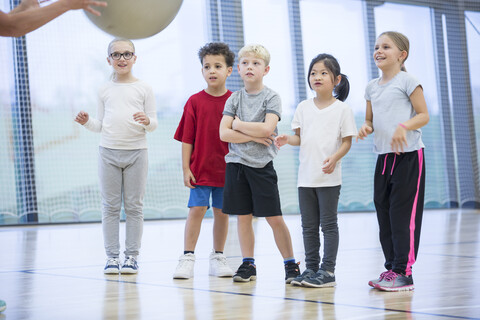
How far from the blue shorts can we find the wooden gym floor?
0.82 ft

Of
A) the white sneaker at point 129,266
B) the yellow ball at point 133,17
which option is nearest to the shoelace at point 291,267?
the white sneaker at point 129,266

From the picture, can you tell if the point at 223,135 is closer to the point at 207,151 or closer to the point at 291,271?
the point at 207,151

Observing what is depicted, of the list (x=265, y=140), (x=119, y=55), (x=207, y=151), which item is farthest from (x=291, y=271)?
(x=119, y=55)

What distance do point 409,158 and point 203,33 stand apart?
13.7 ft

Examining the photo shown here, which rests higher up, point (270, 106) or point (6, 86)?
point (6, 86)

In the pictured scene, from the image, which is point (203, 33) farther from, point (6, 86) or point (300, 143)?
point (300, 143)

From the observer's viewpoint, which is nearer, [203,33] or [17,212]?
[17,212]

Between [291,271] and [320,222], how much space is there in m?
0.18

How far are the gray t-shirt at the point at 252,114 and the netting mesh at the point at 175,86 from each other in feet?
10.4

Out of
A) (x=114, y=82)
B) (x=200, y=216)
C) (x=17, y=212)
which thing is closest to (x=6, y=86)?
(x=17, y=212)

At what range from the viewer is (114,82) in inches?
94.4

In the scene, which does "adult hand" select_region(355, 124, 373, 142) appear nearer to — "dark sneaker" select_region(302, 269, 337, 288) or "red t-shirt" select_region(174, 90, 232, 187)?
"dark sneaker" select_region(302, 269, 337, 288)

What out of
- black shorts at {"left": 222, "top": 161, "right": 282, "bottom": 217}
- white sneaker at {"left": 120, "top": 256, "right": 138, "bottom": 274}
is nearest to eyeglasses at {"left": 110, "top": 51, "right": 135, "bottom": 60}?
black shorts at {"left": 222, "top": 161, "right": 282, "bottom": 217}

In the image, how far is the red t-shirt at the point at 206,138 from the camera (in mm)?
2195
